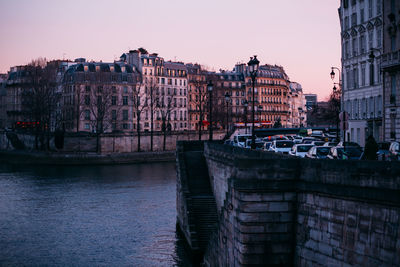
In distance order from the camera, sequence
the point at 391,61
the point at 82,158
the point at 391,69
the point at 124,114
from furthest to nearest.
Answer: the point at 124,114 → the point at 82,158 → the point at 391,69 → the point at 391,61

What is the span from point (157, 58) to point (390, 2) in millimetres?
82797

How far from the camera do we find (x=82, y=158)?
8388cm

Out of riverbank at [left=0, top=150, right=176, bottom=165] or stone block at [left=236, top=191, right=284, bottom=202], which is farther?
riverbank at [left=0, top=150, right=176, bottom=165]

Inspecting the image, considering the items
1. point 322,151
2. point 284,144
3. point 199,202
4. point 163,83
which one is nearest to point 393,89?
point 284,144

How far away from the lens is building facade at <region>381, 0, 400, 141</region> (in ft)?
125

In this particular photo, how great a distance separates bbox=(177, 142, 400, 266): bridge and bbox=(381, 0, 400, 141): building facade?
21.3 meters

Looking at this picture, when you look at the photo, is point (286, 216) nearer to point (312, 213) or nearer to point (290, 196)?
point (290, 196)

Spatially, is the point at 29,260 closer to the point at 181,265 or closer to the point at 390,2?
the point at 181,265

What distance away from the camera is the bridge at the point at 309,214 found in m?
14.0

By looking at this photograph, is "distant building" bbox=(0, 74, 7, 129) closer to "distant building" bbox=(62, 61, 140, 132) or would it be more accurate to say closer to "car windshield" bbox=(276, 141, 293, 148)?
"distant building" bbox=(62, 61, 140, 132)

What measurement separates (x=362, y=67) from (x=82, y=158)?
151 feet

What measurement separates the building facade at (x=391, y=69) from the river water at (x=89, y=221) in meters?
15.7

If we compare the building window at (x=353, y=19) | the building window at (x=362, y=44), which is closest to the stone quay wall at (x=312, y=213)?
the building window at (x=362, y=44)

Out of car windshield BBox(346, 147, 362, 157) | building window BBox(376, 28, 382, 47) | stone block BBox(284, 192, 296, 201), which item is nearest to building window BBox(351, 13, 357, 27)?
building window BBox(376, 28, 382, 47)
